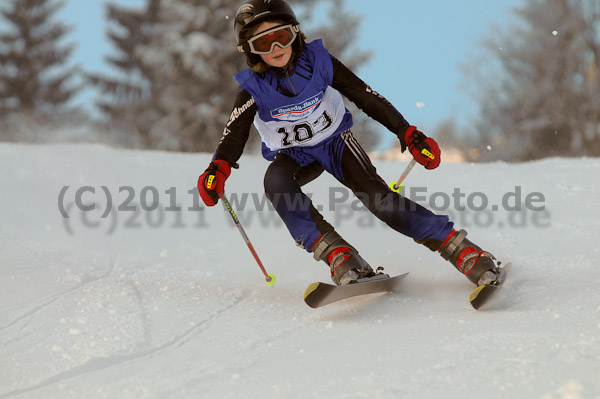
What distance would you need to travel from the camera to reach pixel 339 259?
3.06 m

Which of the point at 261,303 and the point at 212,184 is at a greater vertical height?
the point at 212,184

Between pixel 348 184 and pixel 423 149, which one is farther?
pixel 348 184

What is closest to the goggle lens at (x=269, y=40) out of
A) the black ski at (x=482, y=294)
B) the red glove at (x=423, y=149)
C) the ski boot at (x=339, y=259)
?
the red glove at (x=423, y=149)

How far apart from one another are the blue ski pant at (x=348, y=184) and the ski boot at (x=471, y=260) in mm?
57

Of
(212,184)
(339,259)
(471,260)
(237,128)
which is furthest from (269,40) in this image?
(471,260)

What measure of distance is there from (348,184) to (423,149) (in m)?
0.50

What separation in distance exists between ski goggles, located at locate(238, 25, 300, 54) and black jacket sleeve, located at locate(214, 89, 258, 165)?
10.1 inches

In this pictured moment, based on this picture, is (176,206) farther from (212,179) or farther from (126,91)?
(126,91)

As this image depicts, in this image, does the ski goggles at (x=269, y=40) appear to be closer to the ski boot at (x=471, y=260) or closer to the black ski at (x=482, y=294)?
the ski boot at (x=471, y=260)

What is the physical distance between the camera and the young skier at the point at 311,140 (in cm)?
310

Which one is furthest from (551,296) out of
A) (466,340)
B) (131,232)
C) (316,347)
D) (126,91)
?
(126,91)

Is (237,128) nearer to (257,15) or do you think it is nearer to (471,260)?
(257,15)

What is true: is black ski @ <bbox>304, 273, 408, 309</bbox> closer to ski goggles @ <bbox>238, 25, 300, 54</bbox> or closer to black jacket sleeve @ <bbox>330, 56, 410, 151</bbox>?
black jacket sleeve @ <bbox>330, 56, 410, 151</bbox>

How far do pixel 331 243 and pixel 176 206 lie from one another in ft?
8.57
